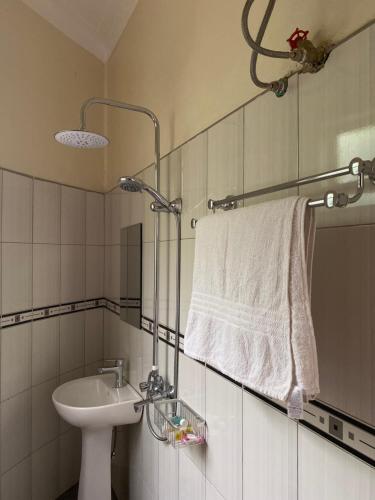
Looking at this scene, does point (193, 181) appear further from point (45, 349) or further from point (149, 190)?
point (45, 349)

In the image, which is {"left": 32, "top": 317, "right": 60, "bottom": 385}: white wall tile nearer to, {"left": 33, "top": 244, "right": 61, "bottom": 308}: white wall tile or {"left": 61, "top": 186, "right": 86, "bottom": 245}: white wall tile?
{"left": 33, "top": 244, "right": 61, "bottom": 308}: white wall tile

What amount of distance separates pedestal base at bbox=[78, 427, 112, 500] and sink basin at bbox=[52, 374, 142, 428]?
13 cm

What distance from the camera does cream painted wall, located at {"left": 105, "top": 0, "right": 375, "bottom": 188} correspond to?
2.52 ft

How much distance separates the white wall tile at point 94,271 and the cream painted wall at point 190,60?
500 millimetres

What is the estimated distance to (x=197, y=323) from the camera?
888 mm

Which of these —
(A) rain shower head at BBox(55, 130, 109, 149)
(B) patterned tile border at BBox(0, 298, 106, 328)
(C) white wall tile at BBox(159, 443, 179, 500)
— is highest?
(A) rain shower head at BBox(55, 130, 109, 149)

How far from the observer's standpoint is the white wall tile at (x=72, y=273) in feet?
6.37

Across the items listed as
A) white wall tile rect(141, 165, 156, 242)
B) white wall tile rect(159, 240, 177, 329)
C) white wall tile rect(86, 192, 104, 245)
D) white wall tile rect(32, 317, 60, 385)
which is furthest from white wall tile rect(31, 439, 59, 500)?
white wall tile rect(141, 165, 156, 242)

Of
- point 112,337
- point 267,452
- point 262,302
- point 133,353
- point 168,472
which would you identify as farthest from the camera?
point 112,337

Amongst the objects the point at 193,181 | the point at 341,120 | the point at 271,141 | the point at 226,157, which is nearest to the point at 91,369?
the point at 193,181

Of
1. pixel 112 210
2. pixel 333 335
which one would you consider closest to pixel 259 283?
pixel 333 335

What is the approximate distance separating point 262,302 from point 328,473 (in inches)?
16.0

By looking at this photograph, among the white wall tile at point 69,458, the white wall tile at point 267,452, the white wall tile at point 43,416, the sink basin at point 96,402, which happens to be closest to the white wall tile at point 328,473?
the white wall tile at point 267,452

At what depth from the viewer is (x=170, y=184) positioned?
1431 mm
